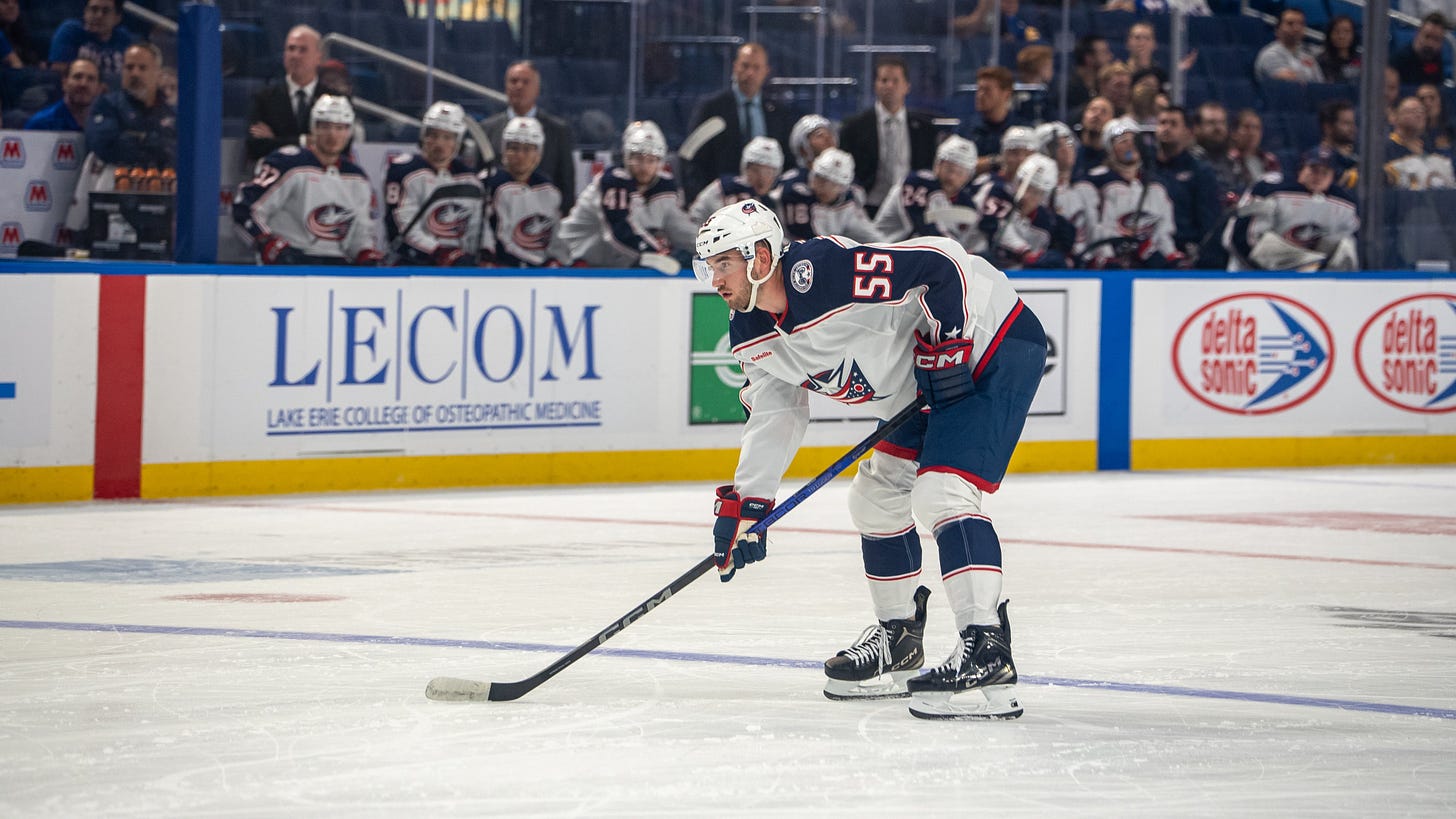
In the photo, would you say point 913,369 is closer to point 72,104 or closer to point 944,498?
point 944,498

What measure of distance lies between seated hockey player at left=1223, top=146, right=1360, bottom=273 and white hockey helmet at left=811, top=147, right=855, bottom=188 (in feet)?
8.52

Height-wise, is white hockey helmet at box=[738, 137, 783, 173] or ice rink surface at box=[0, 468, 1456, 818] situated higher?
white hockey helmet at box=[738, 137, 783, 173]

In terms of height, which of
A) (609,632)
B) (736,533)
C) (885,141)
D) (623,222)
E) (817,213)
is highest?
(885,141)

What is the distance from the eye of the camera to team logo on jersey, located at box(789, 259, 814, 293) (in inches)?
182

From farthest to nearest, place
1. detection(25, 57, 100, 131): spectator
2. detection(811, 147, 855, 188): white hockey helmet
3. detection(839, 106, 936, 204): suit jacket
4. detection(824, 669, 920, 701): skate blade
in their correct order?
detection(839, 106, 936, 204): suit jacket → detection(811, 147, 855, 188): white hockey helmet → detection(25, 57, 100, 131): spectator → detection(824, 669, 920, 701): skate blade

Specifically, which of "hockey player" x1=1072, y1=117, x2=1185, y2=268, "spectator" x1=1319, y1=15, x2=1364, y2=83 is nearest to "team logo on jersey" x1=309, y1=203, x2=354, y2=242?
"hockey player" x1=1072, y1=117, x2=1185, y2=268

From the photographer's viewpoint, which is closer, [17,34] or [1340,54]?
[17,34]

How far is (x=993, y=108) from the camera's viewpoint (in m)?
12.1

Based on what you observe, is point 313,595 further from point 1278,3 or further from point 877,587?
point 1278,3

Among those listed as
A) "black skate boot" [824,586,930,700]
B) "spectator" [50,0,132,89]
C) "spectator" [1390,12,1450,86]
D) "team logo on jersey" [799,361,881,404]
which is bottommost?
"black skate boot" [824,586,930,700]

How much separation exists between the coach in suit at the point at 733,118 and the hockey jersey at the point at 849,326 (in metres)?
6.65

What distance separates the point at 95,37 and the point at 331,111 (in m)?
1.18

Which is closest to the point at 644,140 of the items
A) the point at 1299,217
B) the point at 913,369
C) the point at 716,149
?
the point at 716,149

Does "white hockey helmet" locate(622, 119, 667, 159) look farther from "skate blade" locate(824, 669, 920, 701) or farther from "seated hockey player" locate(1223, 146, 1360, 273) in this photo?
"skate blade" locate(824, 669, 920, 701)
